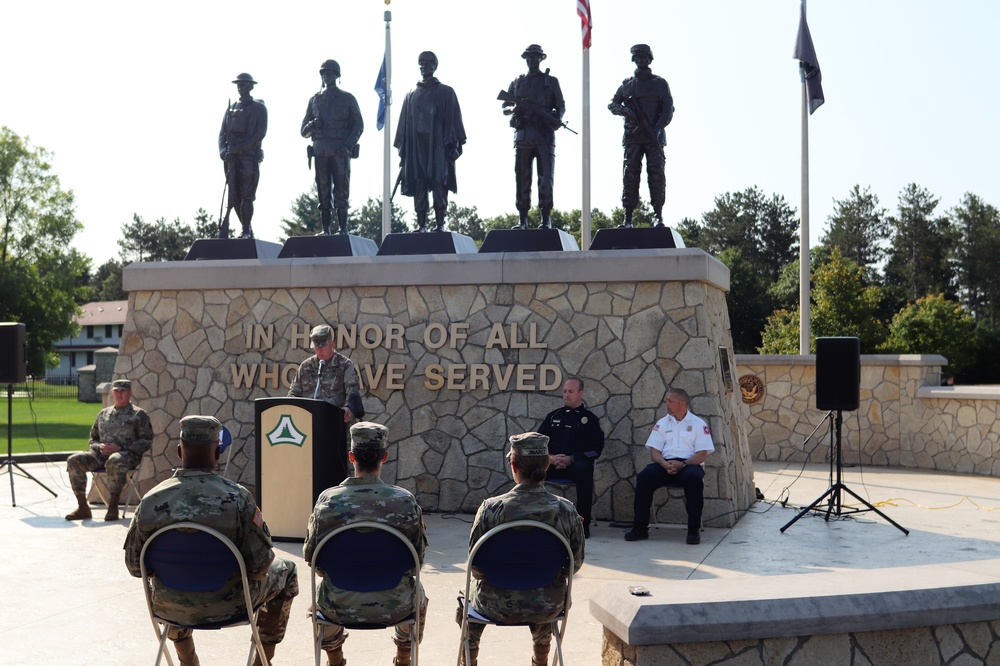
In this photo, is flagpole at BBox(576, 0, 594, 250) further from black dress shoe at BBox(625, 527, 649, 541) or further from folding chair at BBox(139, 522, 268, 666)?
folding chair at BBox(139, 522, 268, 666)

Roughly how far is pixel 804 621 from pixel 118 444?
305 inches

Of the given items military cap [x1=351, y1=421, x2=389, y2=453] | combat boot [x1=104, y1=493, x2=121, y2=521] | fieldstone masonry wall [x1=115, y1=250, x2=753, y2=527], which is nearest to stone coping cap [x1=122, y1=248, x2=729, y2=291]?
fieldstone masonry wall [x1=115, y1=250, x2=753, y2=527]

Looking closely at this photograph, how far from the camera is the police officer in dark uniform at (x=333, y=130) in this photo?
452 inches

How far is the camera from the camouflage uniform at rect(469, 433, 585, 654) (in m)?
4.32

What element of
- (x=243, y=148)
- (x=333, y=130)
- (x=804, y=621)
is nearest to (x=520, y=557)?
(x=804, y=621)

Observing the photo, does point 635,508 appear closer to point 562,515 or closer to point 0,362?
point 562,515

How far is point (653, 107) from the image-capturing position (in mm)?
10391

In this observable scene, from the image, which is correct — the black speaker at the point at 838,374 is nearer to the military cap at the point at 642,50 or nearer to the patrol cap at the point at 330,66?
the military cap at the point at 642,50

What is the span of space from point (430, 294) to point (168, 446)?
3481 millimetres

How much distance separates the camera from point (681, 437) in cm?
890

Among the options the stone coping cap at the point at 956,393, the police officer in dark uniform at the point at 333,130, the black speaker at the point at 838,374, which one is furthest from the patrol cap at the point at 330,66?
the stone coping cap at the point at 956,393

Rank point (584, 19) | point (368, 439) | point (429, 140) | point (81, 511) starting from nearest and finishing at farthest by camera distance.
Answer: point (368, 439), point (81, 511), point (429, 140), point (584, 19)

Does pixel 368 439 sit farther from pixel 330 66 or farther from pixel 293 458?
pixel 330 66

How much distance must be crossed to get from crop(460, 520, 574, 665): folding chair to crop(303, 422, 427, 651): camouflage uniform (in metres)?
0.28
